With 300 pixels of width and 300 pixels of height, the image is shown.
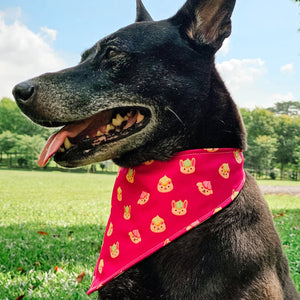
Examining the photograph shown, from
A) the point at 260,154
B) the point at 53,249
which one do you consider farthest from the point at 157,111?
the point at 260,154

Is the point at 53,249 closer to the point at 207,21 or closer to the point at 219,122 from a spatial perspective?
the point at 219,122

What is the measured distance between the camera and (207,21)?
239 centimetres

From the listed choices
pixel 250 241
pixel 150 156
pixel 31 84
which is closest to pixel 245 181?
pixel 250 241

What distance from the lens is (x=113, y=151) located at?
7.48 ft

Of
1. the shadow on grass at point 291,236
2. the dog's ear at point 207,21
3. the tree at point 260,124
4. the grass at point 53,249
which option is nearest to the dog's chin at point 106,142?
the dog's ear at point 207,21

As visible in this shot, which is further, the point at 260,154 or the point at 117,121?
the point at 260,154

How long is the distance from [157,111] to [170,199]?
628 millimetres

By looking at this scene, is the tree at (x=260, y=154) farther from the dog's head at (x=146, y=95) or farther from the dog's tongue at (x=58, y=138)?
the dog's tongue at (x=58, y=138)

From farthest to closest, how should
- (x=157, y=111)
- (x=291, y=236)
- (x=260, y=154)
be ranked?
(x=260, y=154) < (x=291, y=236) < (x=157, y=111)

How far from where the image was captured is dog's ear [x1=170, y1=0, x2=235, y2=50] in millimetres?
2359

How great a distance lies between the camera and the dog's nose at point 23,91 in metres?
2.27

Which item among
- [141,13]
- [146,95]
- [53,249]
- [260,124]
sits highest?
[260,124]

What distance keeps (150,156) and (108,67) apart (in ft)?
2.32

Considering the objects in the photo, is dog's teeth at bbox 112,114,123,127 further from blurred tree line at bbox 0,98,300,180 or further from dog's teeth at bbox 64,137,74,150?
blurred tree line at bbox 0,98,300,180
